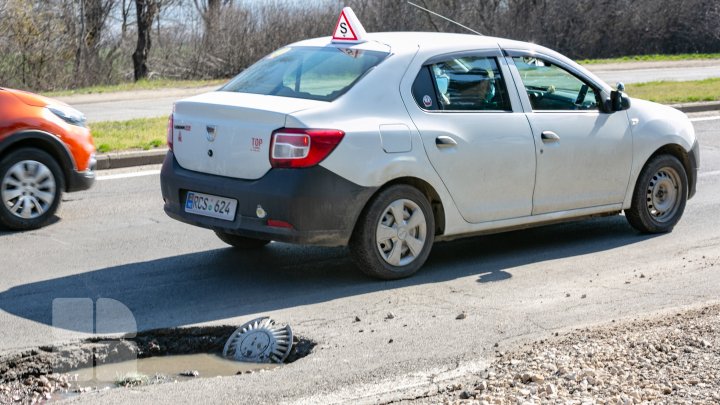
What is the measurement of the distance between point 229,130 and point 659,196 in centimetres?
392

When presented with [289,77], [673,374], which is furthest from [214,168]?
[673,374]

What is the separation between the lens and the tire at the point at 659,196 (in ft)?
30.5

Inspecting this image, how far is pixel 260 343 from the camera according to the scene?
21.1ft

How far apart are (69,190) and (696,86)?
16.2 m

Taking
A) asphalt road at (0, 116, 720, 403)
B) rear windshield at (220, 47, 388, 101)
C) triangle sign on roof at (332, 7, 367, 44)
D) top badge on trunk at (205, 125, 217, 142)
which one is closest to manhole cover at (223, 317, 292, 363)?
asphalt road at (0, 116, 720, 403)

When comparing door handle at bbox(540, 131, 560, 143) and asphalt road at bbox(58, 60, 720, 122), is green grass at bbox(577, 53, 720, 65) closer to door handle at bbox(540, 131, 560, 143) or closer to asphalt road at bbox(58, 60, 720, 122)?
asphalt road at bbox(58, 60, 720, 122)

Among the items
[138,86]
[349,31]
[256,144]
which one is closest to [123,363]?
[256,144]

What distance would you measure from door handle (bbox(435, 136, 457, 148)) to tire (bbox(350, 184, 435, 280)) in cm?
36

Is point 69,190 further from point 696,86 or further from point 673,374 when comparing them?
point 696,86

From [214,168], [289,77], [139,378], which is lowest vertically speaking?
[139,378]

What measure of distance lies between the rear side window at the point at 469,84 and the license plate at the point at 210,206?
151 cm

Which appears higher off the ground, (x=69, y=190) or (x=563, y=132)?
(x=563, y=132)

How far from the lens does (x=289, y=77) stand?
8.04 metres

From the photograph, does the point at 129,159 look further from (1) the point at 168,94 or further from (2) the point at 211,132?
(1) the point at 168,94
